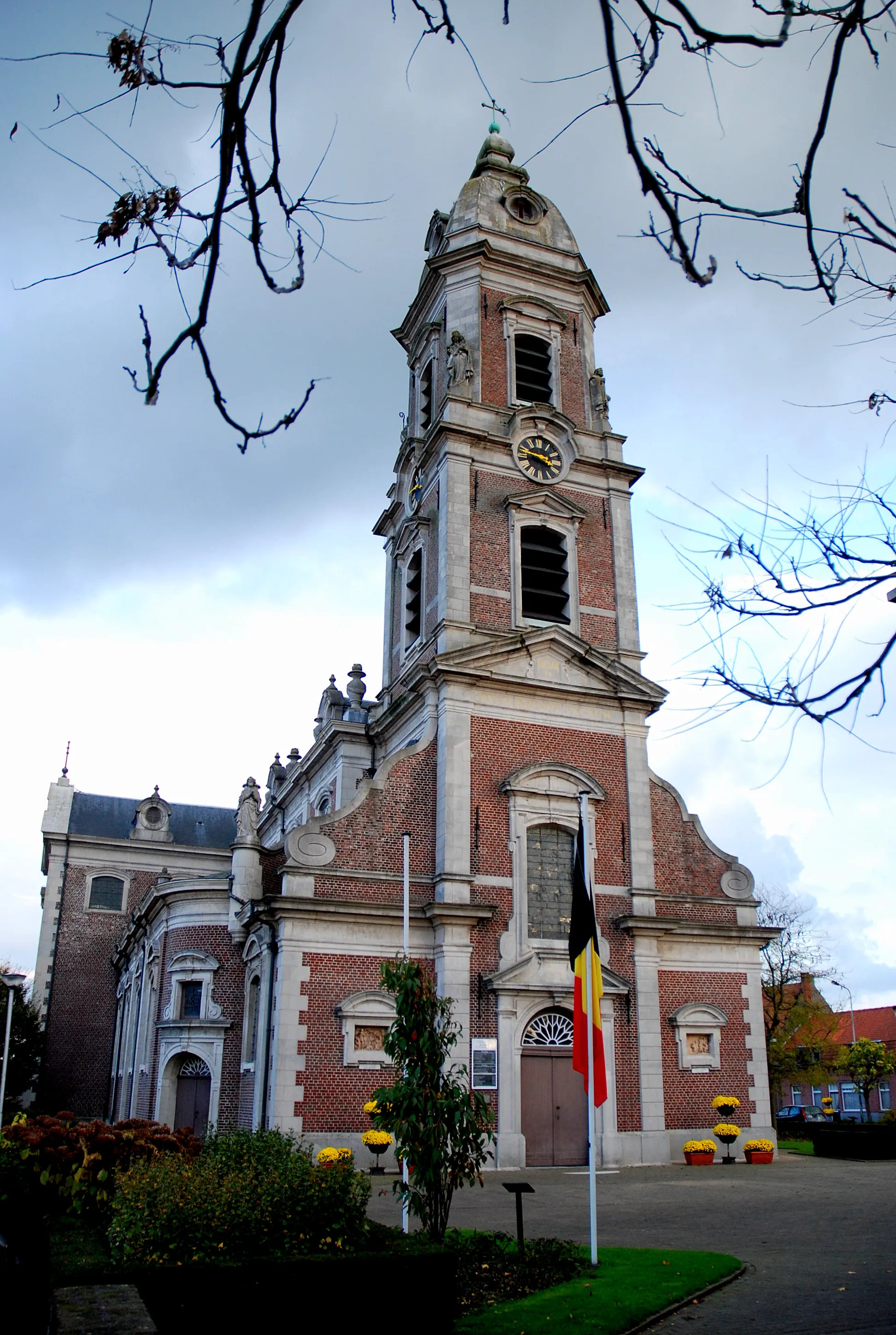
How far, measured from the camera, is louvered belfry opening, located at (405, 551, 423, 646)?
1108 inches

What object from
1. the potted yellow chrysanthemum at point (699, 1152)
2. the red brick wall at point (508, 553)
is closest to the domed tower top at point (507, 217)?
the red brick wall at point (508, 553)

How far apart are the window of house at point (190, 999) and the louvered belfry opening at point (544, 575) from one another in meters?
12.0

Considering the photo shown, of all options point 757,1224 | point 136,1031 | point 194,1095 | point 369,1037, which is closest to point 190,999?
point 194,1095

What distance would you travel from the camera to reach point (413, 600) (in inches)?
1117

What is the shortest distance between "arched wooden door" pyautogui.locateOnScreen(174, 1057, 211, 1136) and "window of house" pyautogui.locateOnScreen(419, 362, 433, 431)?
17.9m

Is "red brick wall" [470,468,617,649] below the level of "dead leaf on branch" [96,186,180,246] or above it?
above

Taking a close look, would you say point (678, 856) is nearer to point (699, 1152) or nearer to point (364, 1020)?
point (699, 1152)

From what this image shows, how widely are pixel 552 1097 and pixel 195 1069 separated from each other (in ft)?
27.7

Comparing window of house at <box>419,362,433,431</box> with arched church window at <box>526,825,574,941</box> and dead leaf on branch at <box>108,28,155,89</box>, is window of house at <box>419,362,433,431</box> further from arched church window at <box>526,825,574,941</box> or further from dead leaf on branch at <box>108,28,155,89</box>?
dead leaf on branch at <box>108,28,155,89</box>

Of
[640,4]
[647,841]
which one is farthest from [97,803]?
[640,4]

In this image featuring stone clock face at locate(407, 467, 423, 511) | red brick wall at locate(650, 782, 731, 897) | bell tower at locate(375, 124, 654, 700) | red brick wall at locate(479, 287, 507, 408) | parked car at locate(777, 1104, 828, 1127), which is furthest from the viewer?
parked car at locate(777, 1104, 828, 1127)

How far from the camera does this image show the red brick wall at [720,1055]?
22766mm

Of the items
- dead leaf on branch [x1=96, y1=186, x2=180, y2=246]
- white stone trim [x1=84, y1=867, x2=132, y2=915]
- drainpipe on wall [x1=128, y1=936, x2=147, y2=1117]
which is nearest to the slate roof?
white stone trim [x1=84, y1=867, x2=132, y2=915]

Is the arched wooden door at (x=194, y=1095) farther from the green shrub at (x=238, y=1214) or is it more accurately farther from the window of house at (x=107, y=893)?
the window of house at (x=107, y=893)
